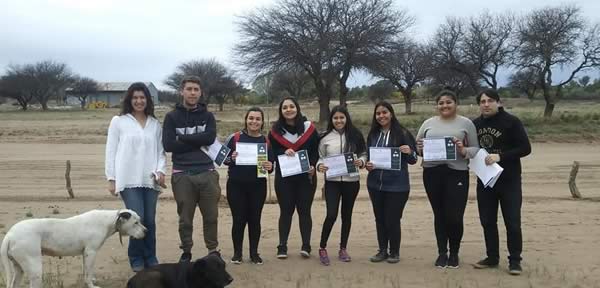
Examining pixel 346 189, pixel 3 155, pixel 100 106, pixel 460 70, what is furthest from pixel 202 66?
A: pixel 346 189

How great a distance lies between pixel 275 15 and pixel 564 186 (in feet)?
75.3

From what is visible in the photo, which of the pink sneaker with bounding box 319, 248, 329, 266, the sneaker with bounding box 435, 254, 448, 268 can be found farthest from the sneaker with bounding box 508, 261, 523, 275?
the pink sneaker with bounding box 319, 248, 329, 266

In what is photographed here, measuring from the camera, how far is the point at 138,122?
6.29 metres

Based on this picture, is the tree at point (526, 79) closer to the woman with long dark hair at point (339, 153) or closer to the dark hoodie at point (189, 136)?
the woman with long dark hair at point (339, 153)

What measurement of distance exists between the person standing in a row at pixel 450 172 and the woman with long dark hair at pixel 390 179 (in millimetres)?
221

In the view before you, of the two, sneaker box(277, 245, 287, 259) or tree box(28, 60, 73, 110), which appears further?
tree box(28, 60, 73, 110)

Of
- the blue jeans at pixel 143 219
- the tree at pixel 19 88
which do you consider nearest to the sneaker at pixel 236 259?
the blue jeans at pixel 143 219

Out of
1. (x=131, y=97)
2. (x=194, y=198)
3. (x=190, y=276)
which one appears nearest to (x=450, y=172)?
(x=194, y=198)

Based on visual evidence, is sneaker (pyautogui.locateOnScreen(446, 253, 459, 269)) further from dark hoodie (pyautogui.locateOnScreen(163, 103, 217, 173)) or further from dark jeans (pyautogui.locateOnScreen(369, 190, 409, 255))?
dark hoodie (pyautogui.locateOnScreen(163, 103, 217, 173))

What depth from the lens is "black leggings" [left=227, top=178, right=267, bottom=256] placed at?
681 centimetres

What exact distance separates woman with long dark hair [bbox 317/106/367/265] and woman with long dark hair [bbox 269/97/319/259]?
178 millimetres

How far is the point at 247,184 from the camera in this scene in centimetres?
680

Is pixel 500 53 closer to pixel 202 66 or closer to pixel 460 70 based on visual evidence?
pixel 460 70

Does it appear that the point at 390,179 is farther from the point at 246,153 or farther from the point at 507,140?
the point at 246,153
